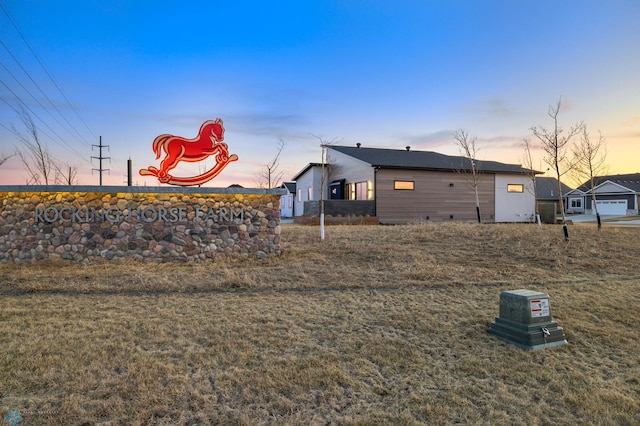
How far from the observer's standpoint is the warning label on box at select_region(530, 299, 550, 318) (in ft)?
13.9

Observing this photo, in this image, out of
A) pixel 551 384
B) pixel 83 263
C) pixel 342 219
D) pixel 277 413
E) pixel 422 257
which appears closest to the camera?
pixel 277 413

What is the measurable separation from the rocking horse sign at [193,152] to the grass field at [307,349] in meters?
2.64

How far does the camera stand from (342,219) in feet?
68.0

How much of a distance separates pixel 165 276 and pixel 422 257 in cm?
642

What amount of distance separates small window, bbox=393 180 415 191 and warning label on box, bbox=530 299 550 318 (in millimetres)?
18458

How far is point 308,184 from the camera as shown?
28.6 metres

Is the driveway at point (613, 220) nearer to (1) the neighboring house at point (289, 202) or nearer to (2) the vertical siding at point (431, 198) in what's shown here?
(2) the vertical siding at point (431, 198)

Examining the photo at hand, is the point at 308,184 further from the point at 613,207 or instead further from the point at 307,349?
the point at 613,207

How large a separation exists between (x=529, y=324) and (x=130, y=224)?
29.7ft

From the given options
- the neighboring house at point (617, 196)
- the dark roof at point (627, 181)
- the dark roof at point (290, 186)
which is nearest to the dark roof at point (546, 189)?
the neighboring house at point (617, 196)

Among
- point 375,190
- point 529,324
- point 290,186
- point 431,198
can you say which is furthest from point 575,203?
point 529,324

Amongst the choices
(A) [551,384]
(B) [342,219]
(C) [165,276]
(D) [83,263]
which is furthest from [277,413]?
(B) [342,219]

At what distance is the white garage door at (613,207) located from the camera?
41.8 m

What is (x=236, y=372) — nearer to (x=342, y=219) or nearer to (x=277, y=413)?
(x=277, y=413)
